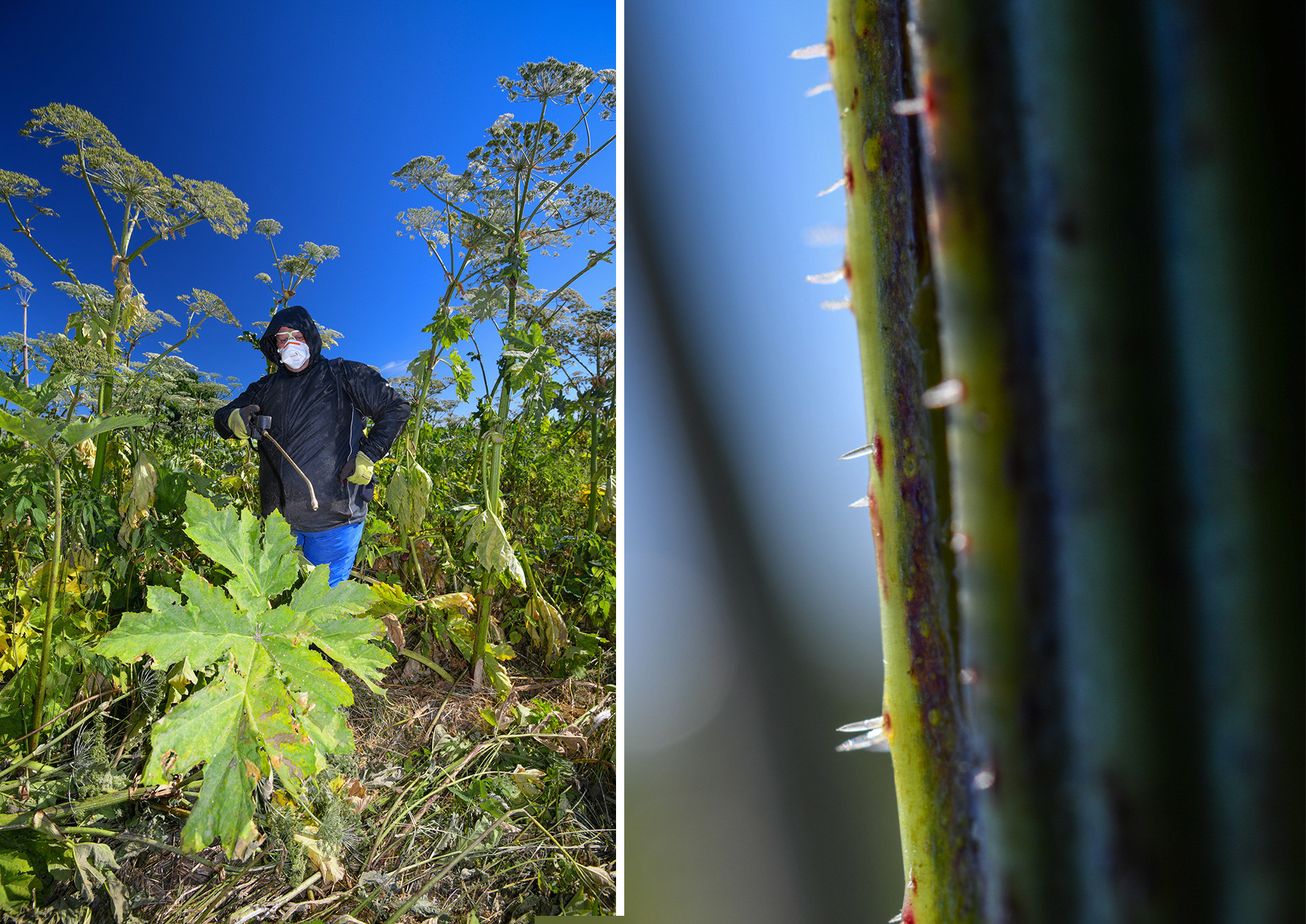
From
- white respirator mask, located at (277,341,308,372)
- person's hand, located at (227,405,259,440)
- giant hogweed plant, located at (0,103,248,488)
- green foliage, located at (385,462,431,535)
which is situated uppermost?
giant hogweed plant, located at (0,103,248,488)

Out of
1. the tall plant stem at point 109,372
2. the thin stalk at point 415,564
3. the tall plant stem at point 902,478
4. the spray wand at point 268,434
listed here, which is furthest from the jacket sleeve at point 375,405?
the tall plant stem at point 902,478

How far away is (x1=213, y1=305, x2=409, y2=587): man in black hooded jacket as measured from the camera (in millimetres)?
1288

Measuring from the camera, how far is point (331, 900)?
939 mm

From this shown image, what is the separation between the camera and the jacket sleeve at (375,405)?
1.33m

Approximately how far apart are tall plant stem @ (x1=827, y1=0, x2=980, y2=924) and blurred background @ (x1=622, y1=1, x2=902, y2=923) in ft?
0.62

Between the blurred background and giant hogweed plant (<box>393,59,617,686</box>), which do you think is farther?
giant hogweed plant (<box>393,59,617,686</box>)

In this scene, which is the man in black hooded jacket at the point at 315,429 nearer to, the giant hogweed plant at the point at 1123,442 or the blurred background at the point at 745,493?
the blurred background at the point at 745,493

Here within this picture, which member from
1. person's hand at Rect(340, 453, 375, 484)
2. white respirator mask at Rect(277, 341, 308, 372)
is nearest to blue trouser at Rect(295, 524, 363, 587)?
person's hand at Rect(340, 453, 375, 484)

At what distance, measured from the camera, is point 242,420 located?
1.26m

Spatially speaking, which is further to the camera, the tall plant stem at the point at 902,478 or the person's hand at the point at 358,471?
the person's hand at the point at 358,471

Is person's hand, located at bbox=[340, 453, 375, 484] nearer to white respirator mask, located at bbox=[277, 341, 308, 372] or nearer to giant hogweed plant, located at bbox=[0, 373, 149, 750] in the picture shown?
white respirator mask, located at bbox=[277, 341, 308, 372]

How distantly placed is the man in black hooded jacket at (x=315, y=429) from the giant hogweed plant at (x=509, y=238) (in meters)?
0.10

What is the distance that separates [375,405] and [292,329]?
0.21m

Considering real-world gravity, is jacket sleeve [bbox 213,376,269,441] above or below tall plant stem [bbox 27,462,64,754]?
above
